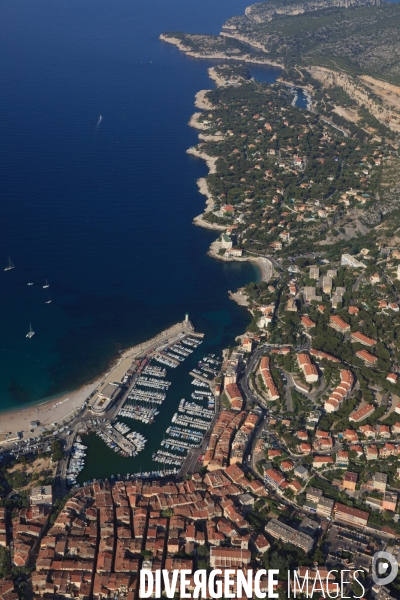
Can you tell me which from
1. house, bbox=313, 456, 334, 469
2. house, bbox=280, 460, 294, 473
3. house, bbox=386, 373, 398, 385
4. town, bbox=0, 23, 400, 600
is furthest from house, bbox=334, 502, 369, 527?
house, bbox=386, 373, 398, 385

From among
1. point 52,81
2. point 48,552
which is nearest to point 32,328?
point 48,552

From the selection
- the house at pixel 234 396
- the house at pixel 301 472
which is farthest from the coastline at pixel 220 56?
the house at pixel 301 472

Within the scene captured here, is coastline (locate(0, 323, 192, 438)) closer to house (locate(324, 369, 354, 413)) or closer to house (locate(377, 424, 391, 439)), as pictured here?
house (locate(324, 369, 354, 413))

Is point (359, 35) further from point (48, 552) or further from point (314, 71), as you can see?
point (48, 552)

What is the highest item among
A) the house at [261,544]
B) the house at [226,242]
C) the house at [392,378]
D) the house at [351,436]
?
the house at [226,242]

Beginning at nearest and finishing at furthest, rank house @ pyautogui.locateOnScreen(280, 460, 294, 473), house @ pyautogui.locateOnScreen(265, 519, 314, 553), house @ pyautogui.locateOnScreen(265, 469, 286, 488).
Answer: house @ pyautogui.locateOnScreen(265, 519, 314, 553), house @ pyautogui.locateOnScreen(265, 469, 286, 488), house @ pyautogui.locateOnScreen(280, 460, 294, 473)

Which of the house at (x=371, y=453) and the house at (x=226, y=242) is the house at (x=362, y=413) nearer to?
the house at (x=371, y=453)

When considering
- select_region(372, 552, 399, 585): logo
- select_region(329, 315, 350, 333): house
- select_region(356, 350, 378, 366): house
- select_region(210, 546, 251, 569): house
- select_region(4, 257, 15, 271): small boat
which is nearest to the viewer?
select_region(372, 552, 399, 585): logo
